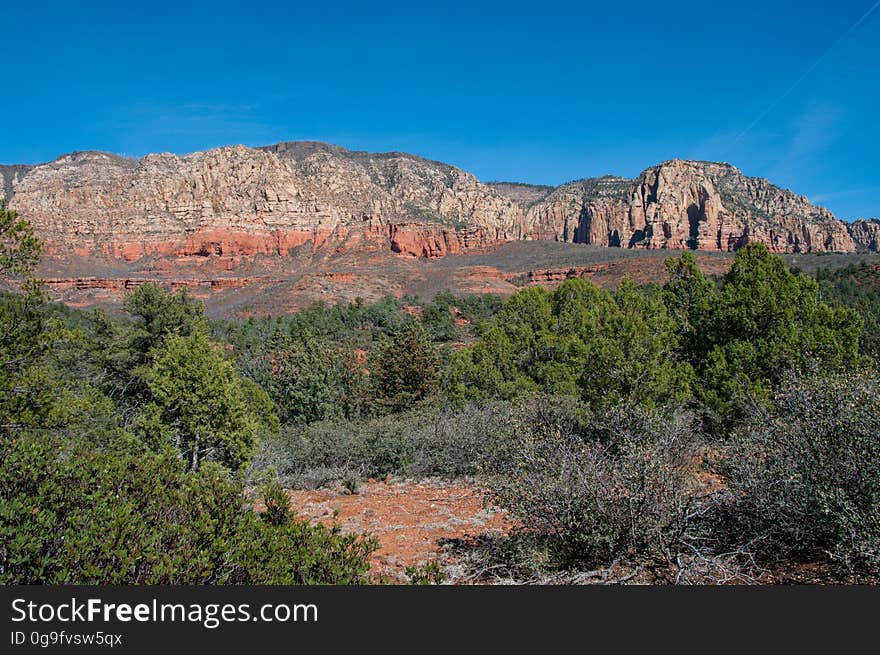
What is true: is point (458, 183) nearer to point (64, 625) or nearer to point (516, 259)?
point (516, 259)

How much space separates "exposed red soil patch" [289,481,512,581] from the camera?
6891 millimetres

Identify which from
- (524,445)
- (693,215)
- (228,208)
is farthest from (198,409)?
(693,215)

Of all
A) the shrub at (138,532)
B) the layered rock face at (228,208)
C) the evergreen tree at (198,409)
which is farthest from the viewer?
the layered rock face at (228,208)

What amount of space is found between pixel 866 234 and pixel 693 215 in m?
55.4

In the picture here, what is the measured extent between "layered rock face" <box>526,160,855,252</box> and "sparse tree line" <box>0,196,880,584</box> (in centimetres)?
13121

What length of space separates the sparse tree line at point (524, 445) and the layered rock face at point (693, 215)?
131 metres

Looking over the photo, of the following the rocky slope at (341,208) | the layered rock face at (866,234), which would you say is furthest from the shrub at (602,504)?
the layered rock face at (866,234)

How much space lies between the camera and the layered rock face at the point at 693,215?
452 feet

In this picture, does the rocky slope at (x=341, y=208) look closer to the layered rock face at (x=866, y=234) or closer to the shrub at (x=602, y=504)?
the layered rock face at (x=866, y=234)

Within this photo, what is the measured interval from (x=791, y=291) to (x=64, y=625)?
15961 mm

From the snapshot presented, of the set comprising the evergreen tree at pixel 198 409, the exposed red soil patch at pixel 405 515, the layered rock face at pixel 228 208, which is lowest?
the exposed red soil patch at pixel 405 515

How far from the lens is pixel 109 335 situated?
64.0ft

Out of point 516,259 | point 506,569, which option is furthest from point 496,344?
point 516,259

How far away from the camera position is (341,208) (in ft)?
402
